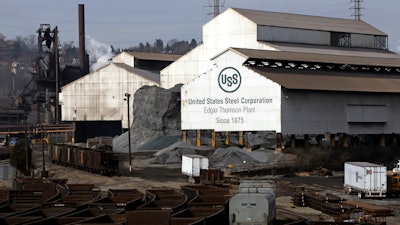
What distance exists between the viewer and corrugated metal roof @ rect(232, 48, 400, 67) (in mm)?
86625

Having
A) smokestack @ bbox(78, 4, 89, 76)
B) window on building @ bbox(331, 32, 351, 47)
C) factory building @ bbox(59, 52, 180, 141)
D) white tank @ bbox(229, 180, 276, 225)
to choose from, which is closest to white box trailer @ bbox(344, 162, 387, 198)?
white tank @ bbox(229, 180, 276, 225)

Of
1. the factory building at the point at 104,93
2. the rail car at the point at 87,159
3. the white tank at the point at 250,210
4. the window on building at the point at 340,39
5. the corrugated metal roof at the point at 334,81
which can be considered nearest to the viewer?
the white tank at the point at 250,210

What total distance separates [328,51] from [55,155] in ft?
135

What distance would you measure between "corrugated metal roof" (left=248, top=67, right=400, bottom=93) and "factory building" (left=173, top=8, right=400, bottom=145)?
0.14 metres

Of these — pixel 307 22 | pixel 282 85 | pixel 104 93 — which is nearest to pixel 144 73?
pixel 104 93

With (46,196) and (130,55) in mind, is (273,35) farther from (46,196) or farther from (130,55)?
(46,196)

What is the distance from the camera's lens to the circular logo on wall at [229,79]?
83.1m

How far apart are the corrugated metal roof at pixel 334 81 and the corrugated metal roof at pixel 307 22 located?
52.0ft

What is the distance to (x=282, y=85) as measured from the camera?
3118 inches

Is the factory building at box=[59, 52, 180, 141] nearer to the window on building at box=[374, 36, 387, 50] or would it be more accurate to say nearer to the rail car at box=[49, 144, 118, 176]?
the rail car at box=[49, 144, 118, 176]

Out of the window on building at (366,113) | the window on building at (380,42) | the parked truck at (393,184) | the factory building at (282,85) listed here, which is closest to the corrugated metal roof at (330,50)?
the factory building at (282,85)

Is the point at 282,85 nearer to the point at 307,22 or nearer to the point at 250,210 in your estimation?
the point at 307,22

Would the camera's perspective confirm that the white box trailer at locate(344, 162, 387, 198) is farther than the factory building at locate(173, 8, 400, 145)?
No

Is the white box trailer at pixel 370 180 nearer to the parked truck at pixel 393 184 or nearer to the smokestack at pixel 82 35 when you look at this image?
the parked truck at pixel 393 184
